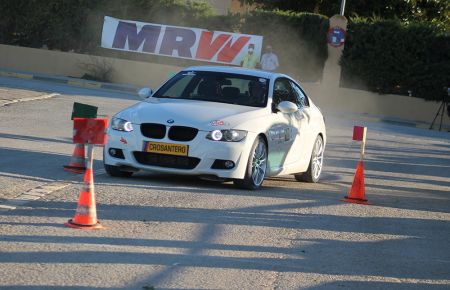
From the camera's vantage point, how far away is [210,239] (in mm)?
8070

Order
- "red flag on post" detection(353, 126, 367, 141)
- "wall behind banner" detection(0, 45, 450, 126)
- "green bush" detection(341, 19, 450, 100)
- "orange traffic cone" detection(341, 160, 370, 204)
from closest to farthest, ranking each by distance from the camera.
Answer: "orange traffic cone" detection(341, 160, 370, 204)
"red flag on post" detection(353, 126, 367, 141)
"green bush" detection(341, 19, 450, 100)
"wall behind banner" detection(0, 45, 450, 126)

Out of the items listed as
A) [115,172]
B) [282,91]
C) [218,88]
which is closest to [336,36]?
[282,91]

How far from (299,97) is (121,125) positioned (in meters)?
3.13

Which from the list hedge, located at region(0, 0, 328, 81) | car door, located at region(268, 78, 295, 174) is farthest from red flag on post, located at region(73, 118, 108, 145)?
hedge, located at region(0, 0, 328, 81)

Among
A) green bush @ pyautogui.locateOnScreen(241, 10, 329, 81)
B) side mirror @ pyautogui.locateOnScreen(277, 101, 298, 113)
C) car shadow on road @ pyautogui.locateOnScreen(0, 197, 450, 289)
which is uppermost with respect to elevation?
green bush @ pyautogui.locateOnScreen(241, 10, 329, 81)

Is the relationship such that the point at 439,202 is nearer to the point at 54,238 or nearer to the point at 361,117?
the point at 54,238

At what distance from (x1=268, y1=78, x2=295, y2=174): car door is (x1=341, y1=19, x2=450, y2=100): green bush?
19282mm

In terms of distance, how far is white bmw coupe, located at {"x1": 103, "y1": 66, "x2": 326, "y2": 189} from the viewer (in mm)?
10734

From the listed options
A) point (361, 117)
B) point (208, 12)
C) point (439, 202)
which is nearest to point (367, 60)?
point (361, 117)

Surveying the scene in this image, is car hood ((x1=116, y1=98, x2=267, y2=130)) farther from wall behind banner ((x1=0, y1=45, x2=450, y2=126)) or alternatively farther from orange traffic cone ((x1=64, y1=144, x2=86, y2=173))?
wall behind banner ((x1=0, y1=45, x2=450, y2=126))

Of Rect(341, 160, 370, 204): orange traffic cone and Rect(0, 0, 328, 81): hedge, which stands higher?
Rect(0, 0, 328, 81): hedge

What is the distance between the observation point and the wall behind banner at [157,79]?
31.2 m

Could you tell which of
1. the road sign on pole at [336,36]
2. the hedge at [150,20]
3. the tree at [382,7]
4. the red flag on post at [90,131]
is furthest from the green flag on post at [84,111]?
the tree at [382,7]

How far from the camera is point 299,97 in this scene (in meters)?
13.1
